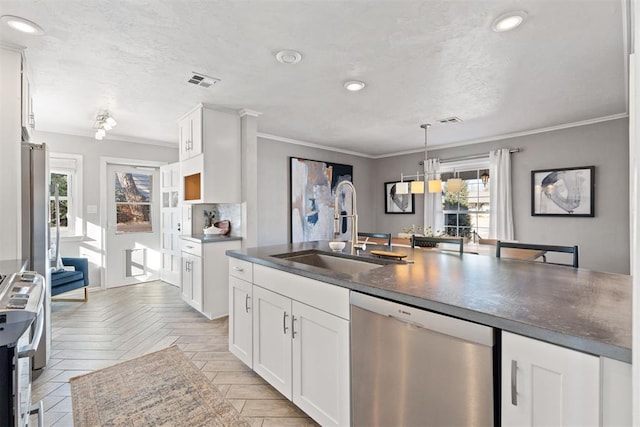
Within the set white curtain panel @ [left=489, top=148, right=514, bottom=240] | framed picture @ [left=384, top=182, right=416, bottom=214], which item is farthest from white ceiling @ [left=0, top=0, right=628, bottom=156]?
framed picture @ [left=384, top=182, right=416, bottom=214]

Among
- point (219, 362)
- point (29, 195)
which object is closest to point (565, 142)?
point (219, 362)

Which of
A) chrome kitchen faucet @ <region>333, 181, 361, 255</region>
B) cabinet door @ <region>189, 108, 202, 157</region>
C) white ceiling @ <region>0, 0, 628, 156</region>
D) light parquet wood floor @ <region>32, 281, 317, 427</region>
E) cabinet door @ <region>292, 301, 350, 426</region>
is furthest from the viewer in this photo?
cabinet door @ <region>189, 108, 202, 157</region>

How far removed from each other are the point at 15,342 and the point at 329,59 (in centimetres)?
241

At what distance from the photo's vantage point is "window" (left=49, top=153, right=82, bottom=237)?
14.3 feet

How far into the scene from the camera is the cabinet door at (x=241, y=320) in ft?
7.23

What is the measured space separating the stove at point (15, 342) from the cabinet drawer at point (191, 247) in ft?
6.64

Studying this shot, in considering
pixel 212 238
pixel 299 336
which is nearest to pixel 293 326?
pixel 299 336

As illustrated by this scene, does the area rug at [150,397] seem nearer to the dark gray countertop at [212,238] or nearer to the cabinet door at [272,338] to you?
the cabinet door at [272,338]

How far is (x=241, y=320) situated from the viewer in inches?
90.8

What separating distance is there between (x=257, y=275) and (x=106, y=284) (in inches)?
154

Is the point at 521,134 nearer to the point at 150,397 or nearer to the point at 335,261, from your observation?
the point at 335,261

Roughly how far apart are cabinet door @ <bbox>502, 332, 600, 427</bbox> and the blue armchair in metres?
4.31

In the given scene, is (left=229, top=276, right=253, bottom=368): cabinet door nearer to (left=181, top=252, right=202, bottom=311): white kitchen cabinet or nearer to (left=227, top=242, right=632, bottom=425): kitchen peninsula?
(left=227, top=242, right=632, bottom=425): kitchen peninsula

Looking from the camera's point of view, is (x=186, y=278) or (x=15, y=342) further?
(x=186, y=278)
